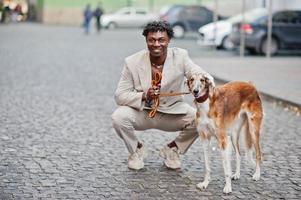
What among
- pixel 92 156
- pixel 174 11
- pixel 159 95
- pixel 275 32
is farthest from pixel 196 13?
pixel 159 95

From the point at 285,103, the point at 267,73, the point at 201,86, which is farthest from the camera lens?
the point at 267,73

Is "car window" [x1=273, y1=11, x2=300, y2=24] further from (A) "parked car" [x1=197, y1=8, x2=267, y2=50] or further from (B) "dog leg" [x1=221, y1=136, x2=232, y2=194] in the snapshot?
(B) "dog leg" [x1=221, y1=136, x2=232, y2=194]

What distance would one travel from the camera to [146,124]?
8164mm

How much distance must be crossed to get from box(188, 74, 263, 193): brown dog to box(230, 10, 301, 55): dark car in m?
18.5

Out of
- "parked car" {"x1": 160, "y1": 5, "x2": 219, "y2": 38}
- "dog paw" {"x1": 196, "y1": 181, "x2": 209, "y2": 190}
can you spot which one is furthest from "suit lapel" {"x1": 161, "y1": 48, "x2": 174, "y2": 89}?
"parked car" {"x1": 160, "y1": 5, "x2": 219, "y2": 38}

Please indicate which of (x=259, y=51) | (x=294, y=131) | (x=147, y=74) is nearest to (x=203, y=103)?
(x=147, y=74)

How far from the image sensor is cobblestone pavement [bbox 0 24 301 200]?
7246mm

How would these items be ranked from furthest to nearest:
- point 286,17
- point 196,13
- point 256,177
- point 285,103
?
point 196,13 → point 286,17 → point 285,103 → point 256,177

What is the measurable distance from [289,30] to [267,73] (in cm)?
746

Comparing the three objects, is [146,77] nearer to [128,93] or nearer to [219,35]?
[128,93]

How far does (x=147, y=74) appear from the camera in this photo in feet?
25.9

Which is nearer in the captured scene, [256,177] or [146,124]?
[256,177]

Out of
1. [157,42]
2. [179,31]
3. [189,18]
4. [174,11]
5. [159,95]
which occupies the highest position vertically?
[157,42]

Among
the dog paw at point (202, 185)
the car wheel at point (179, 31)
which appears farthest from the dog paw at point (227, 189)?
the car wheel at point (179, 31)
